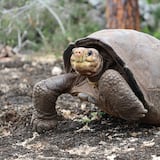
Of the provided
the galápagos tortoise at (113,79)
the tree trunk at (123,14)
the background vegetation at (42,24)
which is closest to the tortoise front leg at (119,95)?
the galápagos tortoise at (113,79)

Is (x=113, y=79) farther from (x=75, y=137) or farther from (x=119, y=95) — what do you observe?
(x=75, y=137)

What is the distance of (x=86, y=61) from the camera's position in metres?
2.10

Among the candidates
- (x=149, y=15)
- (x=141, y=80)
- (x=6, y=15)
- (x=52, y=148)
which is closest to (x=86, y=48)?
(x=141, y=80)

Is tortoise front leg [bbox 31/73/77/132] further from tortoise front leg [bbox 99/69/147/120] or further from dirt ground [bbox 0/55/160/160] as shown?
tortoise front leg [bbox 99/69/147/120]

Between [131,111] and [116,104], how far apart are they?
→ 73 millimetres

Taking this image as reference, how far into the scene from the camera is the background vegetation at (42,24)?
543 cm

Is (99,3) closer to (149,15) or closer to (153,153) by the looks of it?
(149,15)

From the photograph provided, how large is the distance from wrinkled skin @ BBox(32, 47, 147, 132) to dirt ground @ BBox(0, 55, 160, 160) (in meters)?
0.10

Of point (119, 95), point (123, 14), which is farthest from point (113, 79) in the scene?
point (123, 14)

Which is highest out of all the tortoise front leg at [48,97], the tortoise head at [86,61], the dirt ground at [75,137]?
the tortoise head at [86,61]

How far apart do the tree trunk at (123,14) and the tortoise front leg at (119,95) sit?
3.34m

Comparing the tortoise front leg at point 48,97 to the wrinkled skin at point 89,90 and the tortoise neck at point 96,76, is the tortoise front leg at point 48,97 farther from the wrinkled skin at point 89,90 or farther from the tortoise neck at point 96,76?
the tortoise neck at point 96,76

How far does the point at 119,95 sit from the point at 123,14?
3.42m

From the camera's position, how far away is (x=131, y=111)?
6.86 ft
